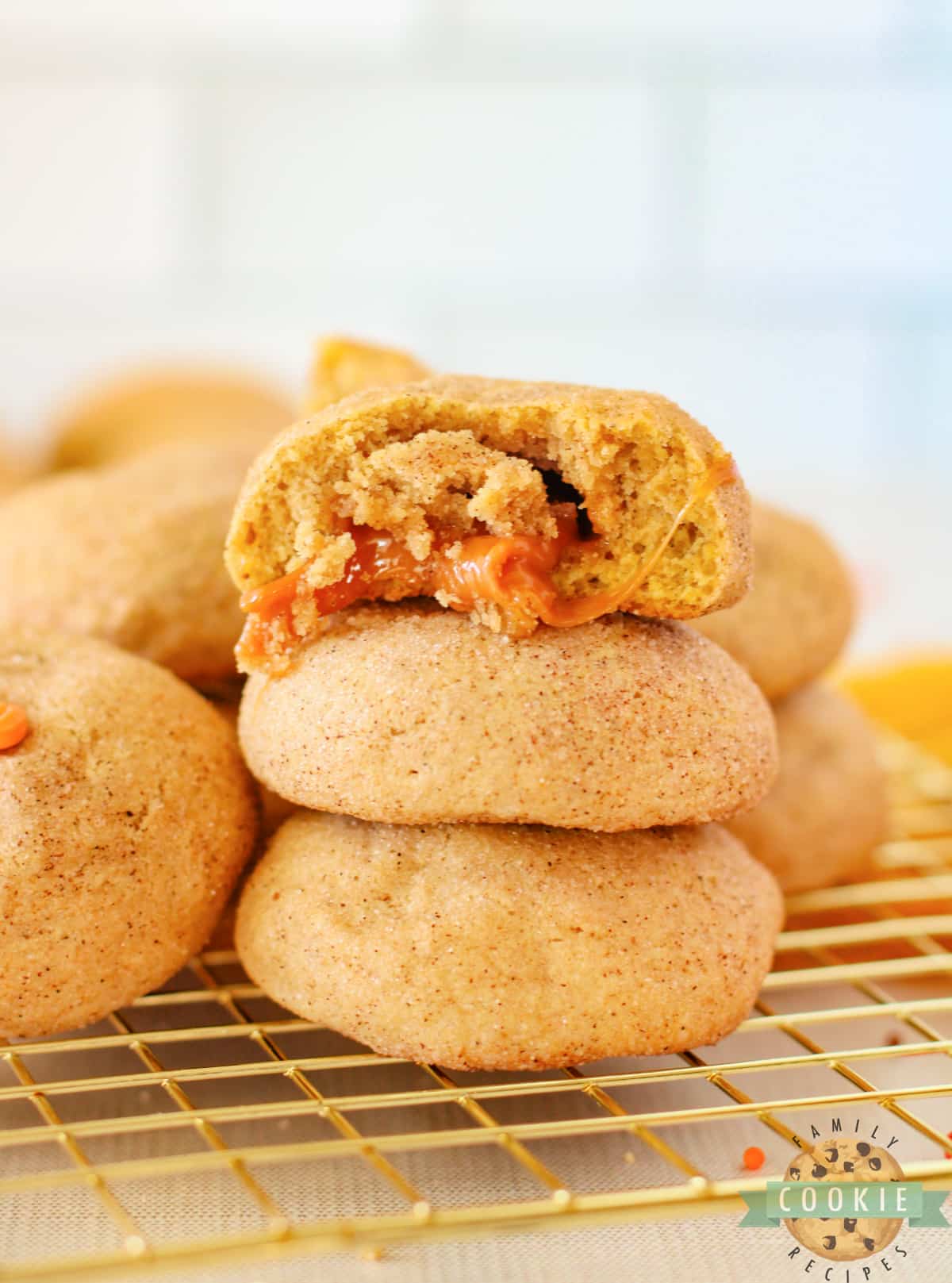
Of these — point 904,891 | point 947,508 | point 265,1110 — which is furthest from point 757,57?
point 265,1110

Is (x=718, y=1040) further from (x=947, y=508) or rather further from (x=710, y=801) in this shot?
(x=947, y=508)

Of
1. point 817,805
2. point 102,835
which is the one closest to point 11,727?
point 102,835

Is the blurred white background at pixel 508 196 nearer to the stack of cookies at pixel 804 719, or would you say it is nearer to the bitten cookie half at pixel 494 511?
the stack of cookies at pixel 804 719

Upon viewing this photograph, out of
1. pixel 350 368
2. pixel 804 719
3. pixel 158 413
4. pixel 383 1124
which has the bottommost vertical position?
pixel 383 1124

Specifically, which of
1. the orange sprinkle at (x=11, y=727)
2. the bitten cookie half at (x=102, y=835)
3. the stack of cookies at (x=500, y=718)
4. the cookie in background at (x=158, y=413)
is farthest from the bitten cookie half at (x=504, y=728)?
the cookie in background at (x=158, y=413)

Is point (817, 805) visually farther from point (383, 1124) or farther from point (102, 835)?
point (102, 835)

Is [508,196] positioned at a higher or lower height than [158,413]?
higher
